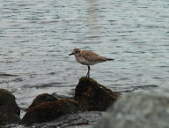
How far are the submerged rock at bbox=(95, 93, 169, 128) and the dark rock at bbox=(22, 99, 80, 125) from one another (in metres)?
6.63

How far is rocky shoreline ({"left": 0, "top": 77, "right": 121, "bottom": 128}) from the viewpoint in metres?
10.5

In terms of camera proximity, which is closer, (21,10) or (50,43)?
(50,43)

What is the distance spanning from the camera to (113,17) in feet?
97.7

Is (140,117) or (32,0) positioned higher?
(140,117)

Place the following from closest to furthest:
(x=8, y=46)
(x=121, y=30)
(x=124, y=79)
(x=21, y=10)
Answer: (x=124, y=79)
(x=8, y=46)
(x=121, y=30)
(x=21, y=10)

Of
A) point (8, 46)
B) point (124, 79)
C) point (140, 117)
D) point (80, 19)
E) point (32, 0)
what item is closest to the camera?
point (140, 117)

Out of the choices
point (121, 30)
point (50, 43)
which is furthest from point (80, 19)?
point (50, 43)

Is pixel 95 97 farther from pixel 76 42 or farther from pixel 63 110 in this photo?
pixel 76 42

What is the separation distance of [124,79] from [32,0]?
21325 mm

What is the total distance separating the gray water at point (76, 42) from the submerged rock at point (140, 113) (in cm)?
975

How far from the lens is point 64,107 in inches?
416

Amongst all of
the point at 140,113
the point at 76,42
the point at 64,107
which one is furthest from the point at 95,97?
the point at 76,42

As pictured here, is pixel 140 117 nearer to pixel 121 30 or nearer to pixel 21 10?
pixel 121 30

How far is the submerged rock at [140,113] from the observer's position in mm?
3775
